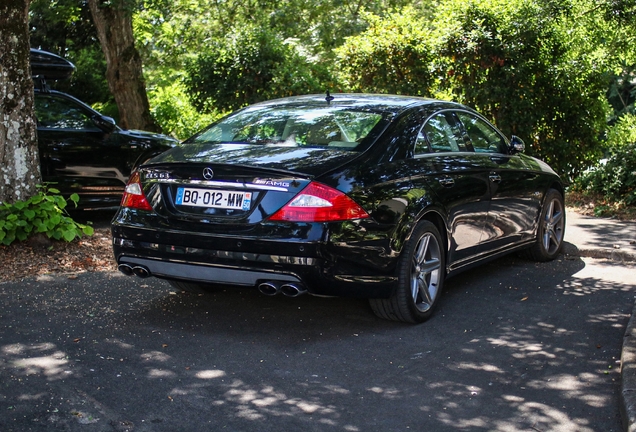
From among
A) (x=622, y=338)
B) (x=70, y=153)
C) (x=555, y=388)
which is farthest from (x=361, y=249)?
(x=70, y=153)

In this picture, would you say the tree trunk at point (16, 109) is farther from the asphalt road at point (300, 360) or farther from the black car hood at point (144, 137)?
the black car hood at point (144, 137)

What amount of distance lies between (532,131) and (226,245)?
9016 mm

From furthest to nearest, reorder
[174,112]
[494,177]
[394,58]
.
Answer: [174,112]
[394,58]
[494,177]

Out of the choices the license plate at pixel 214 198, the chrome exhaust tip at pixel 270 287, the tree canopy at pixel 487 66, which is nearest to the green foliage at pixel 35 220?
the license plate at pixel 214 198

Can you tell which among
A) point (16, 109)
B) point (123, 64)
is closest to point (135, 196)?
point (16, 109)

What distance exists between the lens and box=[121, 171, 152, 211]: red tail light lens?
225 inches

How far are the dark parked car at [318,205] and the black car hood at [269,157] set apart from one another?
0.01 meters

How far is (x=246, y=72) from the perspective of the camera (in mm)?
13961

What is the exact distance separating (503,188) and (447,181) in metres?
1.10

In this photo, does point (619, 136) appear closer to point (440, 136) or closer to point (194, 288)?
point (440, 136)

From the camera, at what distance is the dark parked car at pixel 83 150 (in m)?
10.0

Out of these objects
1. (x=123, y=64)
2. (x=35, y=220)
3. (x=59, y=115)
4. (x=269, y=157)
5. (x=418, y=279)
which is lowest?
(x=418, y=279)

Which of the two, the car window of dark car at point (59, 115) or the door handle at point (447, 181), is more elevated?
the car window of dark car at point (59, 115)

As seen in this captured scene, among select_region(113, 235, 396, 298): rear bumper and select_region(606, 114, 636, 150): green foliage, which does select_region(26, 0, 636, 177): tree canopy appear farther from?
select_region(113, 235, 396, 298): rear bumper
